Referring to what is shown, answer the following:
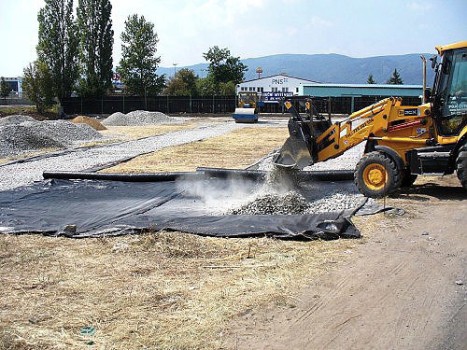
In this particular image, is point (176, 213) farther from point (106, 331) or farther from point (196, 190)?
point (106, 331)

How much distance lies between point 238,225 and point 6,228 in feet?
11.2

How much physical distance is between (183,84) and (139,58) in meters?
11.4

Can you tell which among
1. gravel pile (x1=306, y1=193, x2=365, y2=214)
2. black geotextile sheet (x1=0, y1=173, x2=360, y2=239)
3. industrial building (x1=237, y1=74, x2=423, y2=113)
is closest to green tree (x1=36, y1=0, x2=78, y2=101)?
industrial building (x1=237, y1=74, x2=423, y2=113)

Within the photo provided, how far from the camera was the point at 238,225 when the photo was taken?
749 centimetres

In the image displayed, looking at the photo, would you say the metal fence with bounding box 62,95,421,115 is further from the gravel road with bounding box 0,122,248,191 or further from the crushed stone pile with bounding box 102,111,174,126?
the gravel road with bounding box 0,122,248,191

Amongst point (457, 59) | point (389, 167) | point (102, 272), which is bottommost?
point (102, 272)

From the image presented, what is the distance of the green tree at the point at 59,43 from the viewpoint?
48375 mm

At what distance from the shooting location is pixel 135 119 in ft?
128

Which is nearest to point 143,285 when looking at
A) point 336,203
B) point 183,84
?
point 336,203

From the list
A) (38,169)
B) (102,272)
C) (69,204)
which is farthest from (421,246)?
(38,169)

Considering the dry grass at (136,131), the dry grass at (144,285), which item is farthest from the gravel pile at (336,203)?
the dry grass at (136,131)

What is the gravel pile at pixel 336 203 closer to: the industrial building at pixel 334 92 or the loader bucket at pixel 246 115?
the loader bucket at pixel 246 115

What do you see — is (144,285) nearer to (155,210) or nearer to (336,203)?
(155,210)

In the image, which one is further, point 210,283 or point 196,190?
point 196,190
